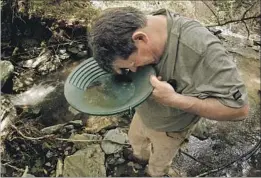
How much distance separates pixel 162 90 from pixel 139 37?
296 mm

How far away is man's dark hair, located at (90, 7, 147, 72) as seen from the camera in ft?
6.40

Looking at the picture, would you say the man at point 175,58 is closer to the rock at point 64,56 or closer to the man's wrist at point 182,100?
the man's wrist at point 182,100

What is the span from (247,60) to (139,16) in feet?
11.0

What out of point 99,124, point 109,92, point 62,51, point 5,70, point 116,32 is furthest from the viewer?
point 62,51

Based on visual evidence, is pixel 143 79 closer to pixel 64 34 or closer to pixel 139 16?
pixel 139 16

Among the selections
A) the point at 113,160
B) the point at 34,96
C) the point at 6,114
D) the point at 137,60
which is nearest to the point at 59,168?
the point at 113,160

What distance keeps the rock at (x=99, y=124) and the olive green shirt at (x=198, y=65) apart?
187 centimetres

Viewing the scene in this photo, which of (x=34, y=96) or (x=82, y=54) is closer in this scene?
(x=34, y=96)

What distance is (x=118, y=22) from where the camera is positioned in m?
1.96

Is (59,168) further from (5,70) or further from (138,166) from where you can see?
(5,70)

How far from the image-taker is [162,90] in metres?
2.05

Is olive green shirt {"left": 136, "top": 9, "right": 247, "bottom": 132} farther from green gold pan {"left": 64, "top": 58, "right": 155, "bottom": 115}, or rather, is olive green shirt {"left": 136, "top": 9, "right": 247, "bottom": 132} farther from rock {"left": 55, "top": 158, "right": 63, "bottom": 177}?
rock {"left": 55, "top": 158, "right": 63, "bottom": 177}

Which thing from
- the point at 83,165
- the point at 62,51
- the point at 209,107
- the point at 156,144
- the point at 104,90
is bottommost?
the point at 83,165

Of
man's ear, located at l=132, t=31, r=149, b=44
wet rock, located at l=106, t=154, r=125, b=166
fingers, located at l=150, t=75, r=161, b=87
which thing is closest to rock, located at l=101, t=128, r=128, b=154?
wet rock, located at l=106, t=154, r=125, b=166
